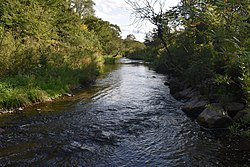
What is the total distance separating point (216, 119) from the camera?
894cm

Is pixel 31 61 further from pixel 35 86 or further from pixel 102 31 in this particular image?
pixel 102 31

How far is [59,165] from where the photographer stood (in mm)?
6270

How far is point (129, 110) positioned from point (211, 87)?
4100 millimetres

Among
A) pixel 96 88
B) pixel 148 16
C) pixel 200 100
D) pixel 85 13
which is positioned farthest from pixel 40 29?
pixel 85 13


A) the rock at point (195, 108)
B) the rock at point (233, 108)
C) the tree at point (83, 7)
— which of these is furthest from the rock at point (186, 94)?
the tree at point (83, 7)

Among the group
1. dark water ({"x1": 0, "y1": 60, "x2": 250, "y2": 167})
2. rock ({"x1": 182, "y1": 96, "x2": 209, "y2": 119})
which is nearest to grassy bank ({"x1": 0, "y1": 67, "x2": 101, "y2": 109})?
dark water ({"x1": 0, "y1": 60, "x2": 250, "y2": 167})

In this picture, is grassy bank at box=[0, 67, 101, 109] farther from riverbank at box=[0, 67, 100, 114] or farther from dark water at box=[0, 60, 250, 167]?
dark water at box=[0, 60, 250, 167]

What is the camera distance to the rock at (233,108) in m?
9.54

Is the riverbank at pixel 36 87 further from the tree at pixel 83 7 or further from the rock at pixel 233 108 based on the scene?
the tree at pixel 83 7

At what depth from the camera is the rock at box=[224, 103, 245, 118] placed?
954cm

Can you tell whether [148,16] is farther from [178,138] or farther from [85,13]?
[85,13]

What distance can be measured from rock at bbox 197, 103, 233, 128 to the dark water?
453 millimetres

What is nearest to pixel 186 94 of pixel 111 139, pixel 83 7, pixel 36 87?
pixel 111 139

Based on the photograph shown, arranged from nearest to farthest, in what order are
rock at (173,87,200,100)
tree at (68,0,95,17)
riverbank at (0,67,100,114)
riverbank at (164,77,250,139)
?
riverbank at (164,77,250,139) → riverbank at (0,67,100,114) → rock at (173,87,200,100) → tree at (68,0,95,17)
